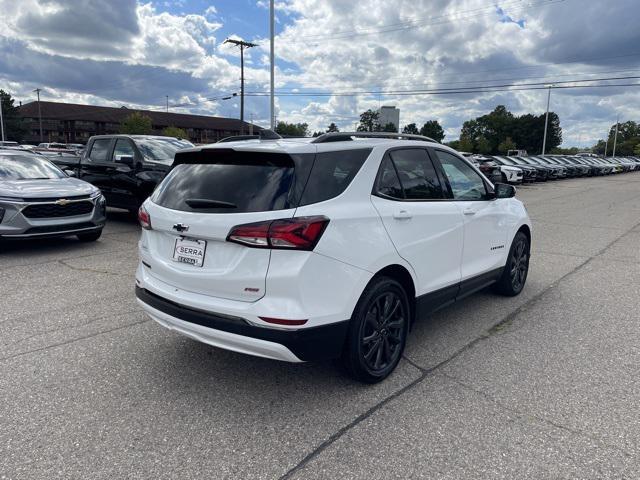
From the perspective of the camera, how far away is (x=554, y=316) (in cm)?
493

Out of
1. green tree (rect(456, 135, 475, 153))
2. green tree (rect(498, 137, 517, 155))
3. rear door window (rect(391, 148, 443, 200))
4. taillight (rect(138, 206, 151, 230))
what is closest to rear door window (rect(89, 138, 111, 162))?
taillight (rect(138, 206, 151, 230))

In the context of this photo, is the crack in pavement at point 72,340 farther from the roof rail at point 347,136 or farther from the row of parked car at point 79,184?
the row of parked car at point 79,184

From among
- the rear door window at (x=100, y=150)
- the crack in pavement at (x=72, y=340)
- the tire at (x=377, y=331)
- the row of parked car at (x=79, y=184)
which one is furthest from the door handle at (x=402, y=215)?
the rear door window at (x=100, y=150)

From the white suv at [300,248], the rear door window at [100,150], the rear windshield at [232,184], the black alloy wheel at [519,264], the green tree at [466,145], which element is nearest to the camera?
the white suv at [300,248]

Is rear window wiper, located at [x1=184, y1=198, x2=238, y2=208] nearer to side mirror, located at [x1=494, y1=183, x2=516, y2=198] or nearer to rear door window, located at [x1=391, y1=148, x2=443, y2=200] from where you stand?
rear door window, located at [x1=391, y1=148, x2=443, y2=200]

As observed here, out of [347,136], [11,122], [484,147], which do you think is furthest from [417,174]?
[484,147]

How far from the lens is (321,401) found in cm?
320

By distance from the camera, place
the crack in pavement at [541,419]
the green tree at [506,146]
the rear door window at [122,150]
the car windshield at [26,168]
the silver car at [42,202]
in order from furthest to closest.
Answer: the green tree at [506,146]
the rear door window at [122,150]
the car windshield at [26,168]
the silver car at [42,202]
the crack in pavement at [541,419]

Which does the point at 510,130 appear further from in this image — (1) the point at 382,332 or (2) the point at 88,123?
(1) the point at 382,332

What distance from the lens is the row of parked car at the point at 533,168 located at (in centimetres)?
2461

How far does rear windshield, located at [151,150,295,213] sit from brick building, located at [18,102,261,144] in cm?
9059

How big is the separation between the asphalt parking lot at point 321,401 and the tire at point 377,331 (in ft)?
0.50

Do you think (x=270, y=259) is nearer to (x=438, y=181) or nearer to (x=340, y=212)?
(x=340, y=212)

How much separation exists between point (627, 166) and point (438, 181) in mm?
57449
